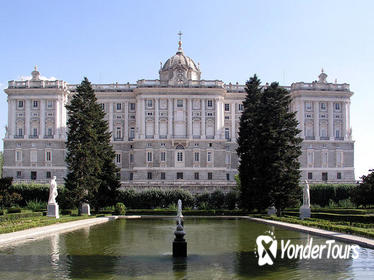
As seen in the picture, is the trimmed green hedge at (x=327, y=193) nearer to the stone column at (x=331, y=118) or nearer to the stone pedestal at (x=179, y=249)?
the stone column at (x=331, y=118)

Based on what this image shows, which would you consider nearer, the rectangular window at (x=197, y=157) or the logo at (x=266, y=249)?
the logo at (x=266, y=249)

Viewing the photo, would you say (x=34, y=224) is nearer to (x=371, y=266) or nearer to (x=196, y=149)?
(x=371, y=266)

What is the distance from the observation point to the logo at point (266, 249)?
15347 millimetres

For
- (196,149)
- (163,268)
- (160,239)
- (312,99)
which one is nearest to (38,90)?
(196,149)

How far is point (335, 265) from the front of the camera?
14.5 m

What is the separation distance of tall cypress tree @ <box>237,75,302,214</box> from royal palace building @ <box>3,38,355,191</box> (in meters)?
27.7

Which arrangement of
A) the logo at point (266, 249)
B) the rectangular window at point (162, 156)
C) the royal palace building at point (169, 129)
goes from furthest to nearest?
the royal palace building at point (169, 129) → the rectangular window at point (162, 156) → the logo at point (266, 249)

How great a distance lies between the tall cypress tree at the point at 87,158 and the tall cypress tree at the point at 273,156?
1302 centimetres

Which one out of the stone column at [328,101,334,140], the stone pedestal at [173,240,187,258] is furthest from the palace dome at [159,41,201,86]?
the stone pedestal at [173,240,187,258]

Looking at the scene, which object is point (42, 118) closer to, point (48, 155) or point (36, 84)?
point (36, 84)

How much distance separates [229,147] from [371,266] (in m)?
59.4

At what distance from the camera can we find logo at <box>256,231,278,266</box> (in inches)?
604

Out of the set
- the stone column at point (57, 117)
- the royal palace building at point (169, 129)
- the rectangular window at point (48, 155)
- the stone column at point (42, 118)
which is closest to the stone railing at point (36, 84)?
the royal palace building at point (169, 129)

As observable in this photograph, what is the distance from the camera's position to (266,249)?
1795cm
